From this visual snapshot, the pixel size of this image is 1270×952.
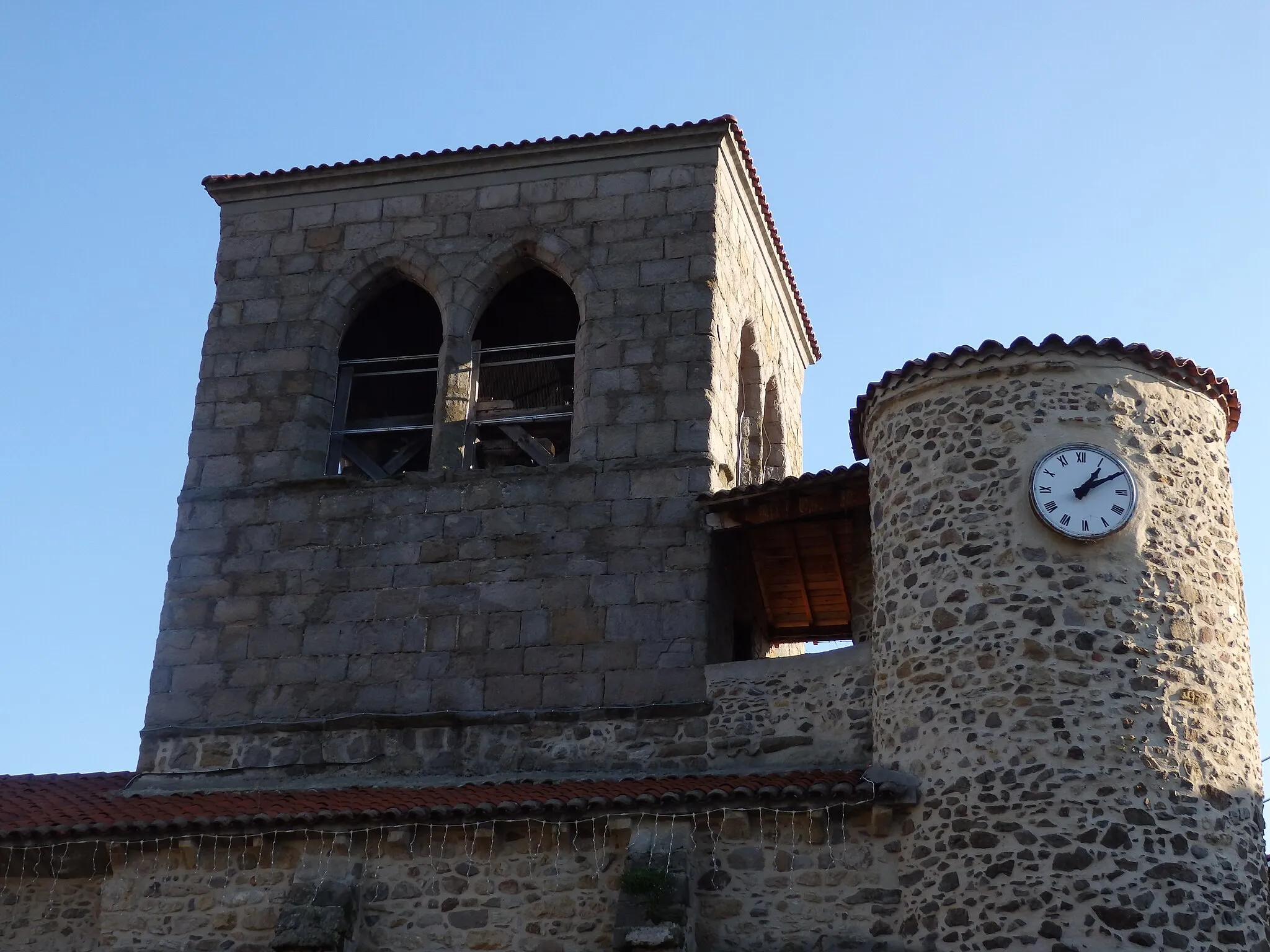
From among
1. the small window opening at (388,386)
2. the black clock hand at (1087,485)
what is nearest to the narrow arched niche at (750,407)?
the small window opening at (388,386)

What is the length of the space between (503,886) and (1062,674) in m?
3.99

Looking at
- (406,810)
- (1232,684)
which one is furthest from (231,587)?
(1232,684)

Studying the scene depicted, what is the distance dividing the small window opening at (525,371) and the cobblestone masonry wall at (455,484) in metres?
0.50

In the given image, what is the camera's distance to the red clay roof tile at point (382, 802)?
11.9m

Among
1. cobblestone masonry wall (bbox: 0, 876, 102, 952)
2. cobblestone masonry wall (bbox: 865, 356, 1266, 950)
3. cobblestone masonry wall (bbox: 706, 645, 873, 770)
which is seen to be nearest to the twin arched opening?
cobblestone masonry wall (bbox: 706, 645, 873, 770)

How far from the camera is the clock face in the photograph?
38.8ft

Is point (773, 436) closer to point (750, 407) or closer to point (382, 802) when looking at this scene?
point (750, 407)

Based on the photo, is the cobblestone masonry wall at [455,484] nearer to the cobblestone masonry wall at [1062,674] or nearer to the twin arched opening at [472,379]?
the twin arched opening at [472,379]

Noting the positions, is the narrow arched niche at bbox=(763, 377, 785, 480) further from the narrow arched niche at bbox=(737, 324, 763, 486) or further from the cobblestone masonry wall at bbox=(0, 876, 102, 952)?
the cobblestone masonry wall at bbox=(0, 876, 102, 952)

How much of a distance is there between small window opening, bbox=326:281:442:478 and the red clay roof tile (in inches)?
141

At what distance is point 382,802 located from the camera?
12711 millimetres

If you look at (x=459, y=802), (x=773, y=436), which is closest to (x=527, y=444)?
(x=773, y=436)

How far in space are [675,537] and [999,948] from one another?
468cm

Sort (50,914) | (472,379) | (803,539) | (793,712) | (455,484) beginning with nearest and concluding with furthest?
(50,914), (793,712), (803,539), (455,484), (472,379)
